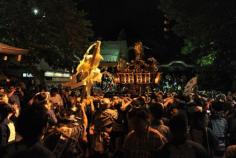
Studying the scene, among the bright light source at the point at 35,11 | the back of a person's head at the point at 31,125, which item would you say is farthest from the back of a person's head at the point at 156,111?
the bright light source at the point at 35,11

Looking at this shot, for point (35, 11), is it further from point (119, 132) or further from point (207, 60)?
point (119, 132)

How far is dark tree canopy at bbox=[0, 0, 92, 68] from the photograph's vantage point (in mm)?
23703

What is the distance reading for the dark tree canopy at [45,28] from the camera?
2370 centimetres

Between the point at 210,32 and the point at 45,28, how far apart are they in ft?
31.8

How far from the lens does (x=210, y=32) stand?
24.0 metres

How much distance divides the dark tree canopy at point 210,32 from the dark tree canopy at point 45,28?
20.1 ft

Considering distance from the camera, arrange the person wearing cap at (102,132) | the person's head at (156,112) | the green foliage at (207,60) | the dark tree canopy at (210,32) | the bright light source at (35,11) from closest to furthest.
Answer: the person's head at (156,112) → the person wearing cap at (102,132) → the dark tree canopy at (210,32) → the bright light source at (35,11) → the green foliage at (207,60)

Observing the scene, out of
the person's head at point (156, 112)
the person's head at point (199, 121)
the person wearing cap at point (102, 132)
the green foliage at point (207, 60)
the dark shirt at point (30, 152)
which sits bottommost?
the person wearing cap at point (102, 132)

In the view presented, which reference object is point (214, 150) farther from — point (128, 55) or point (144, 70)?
point (128, 55)

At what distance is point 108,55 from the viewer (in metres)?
39.1

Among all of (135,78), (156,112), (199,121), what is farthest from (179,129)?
(135,78)

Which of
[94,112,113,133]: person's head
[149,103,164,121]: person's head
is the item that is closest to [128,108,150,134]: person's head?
[149,103,164,121]: person's head

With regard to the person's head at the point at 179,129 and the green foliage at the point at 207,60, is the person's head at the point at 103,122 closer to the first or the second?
the person's head at the point at 179,129

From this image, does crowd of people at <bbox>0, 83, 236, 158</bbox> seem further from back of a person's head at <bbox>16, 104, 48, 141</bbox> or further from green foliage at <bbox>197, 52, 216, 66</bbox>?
green foliage at <bbox>197, 52, 216, 66</bbox>
